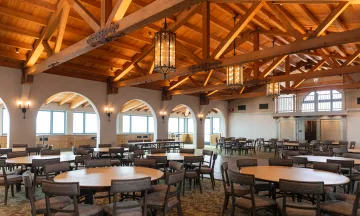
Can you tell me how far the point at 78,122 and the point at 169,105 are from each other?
6.17m

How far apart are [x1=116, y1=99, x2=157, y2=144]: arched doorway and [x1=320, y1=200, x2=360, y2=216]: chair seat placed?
13.1 metres

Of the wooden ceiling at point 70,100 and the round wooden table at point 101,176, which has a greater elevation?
the wooden ceiling at point 70,100

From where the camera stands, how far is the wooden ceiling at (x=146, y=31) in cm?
508

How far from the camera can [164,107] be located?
13719 mm

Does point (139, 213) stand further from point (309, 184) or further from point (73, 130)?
point (73, 130)

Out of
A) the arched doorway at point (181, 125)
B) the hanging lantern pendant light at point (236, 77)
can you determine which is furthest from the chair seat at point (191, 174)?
the arched doorway at point (181, 125)

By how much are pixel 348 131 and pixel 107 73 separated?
1319cm

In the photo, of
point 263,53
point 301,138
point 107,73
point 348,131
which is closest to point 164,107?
point 107,73

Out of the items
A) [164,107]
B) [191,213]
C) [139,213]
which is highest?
[164,107]

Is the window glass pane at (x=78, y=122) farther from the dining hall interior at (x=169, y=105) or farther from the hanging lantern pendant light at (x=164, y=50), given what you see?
the hanging lantern pendant light at (x=164, y=50)

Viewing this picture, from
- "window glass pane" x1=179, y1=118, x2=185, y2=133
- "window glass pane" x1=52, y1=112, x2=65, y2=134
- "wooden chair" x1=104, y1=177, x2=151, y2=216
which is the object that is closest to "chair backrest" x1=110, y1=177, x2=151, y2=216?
"wooden chair" x1=104, y1=177, x2=151, y2=216

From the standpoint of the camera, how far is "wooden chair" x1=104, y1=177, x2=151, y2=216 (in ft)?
9.68

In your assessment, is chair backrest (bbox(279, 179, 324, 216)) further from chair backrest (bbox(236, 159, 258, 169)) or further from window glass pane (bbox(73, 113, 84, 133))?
window glass pane (bbox(73, 113, 84, 133))

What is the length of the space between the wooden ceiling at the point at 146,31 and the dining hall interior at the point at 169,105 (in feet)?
0.12
